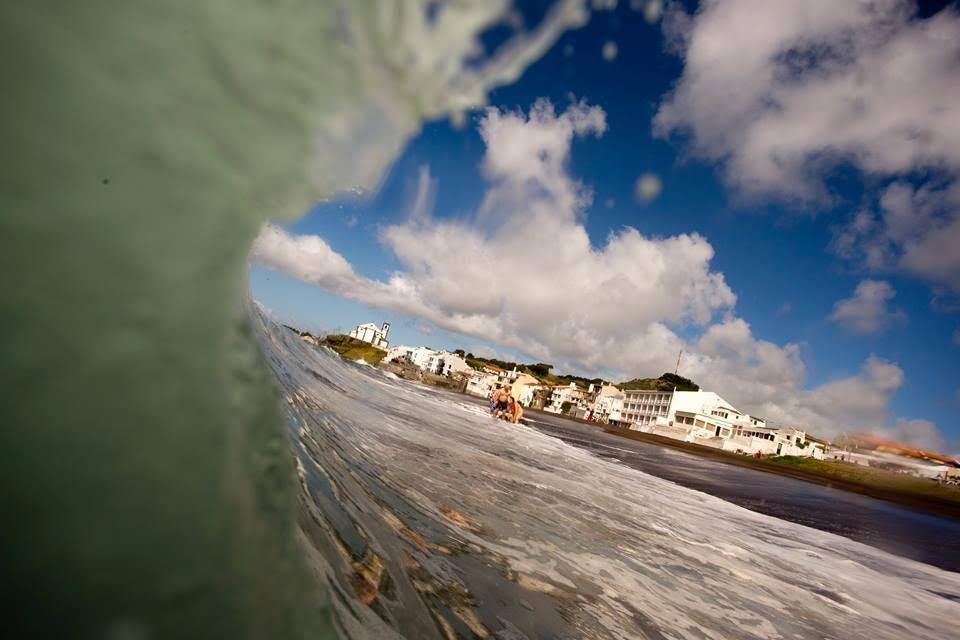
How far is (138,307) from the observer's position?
76 centimetres

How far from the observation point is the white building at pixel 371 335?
127750mm

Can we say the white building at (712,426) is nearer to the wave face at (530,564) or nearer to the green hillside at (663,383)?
the green hillside at (663,383)

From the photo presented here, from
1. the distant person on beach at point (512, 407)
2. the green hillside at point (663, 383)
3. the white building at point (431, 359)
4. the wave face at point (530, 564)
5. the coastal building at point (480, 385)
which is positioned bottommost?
the wave face at point (530, 564)

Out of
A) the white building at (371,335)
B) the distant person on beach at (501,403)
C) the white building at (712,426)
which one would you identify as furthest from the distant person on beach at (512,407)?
the white building at (371,335)

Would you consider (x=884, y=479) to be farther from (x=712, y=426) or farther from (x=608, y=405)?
(x=608, y=405)

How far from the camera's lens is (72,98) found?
696 millimetres

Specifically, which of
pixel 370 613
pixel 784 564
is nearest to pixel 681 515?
pixel 784 564

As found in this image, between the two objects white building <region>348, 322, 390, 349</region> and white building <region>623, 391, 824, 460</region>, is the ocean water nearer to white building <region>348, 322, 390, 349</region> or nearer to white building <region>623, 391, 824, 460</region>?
white building <region>623, 391, 824, 460</region>

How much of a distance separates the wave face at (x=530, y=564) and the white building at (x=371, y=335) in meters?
124

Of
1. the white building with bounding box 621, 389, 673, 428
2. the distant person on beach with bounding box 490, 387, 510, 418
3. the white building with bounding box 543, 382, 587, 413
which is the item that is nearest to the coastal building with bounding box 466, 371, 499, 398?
the white building with bounding box 543, 382, 587, 413

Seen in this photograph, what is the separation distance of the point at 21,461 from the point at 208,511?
27cm

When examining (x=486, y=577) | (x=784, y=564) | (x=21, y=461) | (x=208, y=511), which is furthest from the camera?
(x=784, y=564)

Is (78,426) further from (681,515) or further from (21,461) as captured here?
(681,515)

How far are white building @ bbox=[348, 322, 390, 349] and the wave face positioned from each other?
123791 millimetres
